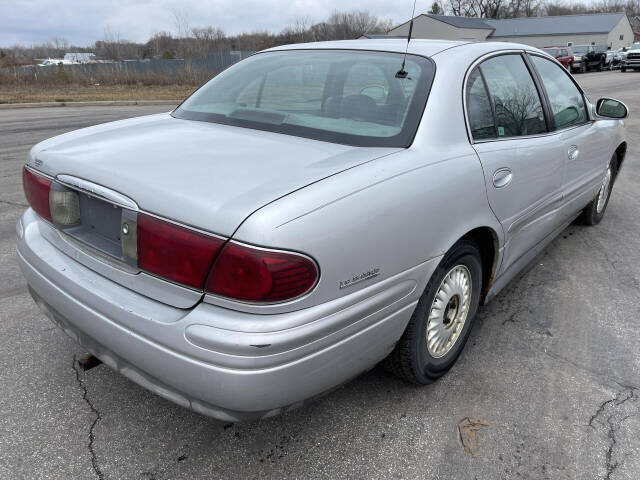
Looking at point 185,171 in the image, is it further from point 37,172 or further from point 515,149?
point 515,149

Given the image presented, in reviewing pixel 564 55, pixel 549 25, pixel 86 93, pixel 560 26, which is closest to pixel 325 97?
pixel 86 93

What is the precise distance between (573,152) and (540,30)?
69.9 meters

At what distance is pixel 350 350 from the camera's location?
1.92 m

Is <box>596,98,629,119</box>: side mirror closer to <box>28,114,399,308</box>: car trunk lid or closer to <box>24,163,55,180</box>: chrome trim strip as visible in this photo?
<box>28,114,399,308</box>: car trunk lid

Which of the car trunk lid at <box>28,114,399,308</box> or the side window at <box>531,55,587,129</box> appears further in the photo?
the side window at <box>531,55,587,129</box>

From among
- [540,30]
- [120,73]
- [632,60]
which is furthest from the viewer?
[540,30]

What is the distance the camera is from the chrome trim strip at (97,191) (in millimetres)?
1869

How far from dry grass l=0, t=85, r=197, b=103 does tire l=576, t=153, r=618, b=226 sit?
54.7 ft

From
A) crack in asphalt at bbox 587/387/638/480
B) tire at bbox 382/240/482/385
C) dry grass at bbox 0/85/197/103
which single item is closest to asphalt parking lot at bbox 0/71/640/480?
crack in asphalt at bbox 587/387/638/480

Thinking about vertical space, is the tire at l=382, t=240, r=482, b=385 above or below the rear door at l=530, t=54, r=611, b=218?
below

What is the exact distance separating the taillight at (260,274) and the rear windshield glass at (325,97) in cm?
77

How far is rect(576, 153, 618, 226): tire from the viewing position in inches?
188

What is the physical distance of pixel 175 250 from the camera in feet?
5.77

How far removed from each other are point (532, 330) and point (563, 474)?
3.98 ft
